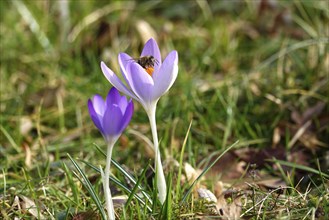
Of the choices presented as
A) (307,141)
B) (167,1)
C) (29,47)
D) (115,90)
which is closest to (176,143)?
(307,141)

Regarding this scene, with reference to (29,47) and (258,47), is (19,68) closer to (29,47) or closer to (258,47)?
(29,47)

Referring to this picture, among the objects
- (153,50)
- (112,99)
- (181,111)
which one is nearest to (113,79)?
(112,99)

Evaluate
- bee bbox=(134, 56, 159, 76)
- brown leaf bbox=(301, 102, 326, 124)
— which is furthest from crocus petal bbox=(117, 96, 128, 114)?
brown leaf bbox=(301, 102, 326, 124)

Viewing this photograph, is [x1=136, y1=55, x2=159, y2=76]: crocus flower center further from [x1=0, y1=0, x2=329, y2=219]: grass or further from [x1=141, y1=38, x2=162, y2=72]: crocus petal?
[x1=0, y1=0, x2=329, y2=219]: grass

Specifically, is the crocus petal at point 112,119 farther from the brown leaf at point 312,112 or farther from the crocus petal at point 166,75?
the brown leaf at point 312,112

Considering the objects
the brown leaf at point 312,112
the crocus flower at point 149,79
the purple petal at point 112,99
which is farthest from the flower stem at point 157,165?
the brown leaf at point 312,112

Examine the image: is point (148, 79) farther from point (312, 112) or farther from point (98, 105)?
point (312, 112)
